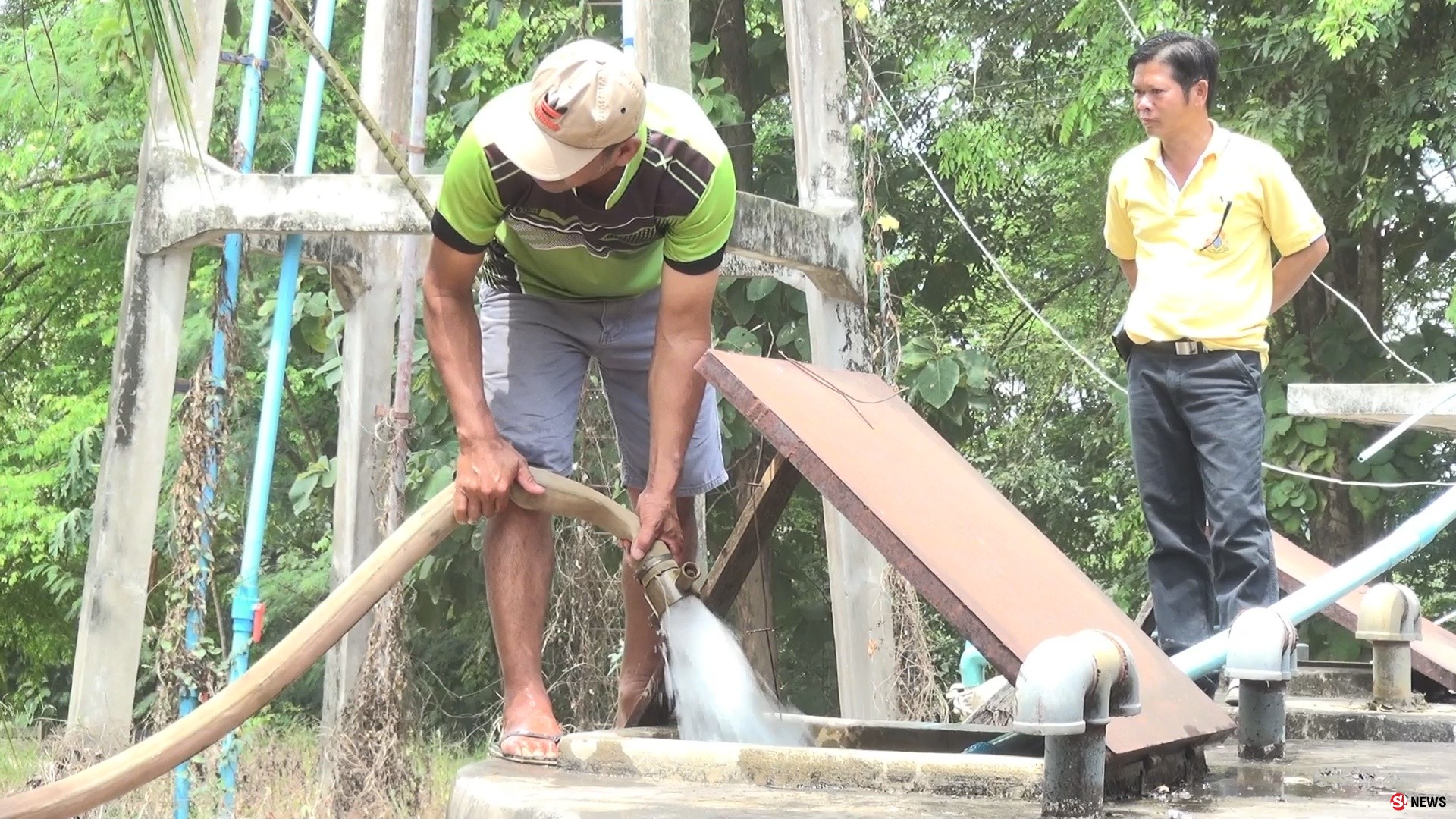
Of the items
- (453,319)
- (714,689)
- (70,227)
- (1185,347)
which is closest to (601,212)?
(453,319)

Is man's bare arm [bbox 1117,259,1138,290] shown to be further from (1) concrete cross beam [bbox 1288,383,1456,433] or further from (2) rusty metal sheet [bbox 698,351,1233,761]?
(1) concrete cross beam [bbox 1288,383,1456,433]

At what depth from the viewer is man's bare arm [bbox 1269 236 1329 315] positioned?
13.0ft

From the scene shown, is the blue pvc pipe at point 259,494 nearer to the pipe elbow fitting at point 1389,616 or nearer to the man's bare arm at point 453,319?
the man's bare arm at point 453,319

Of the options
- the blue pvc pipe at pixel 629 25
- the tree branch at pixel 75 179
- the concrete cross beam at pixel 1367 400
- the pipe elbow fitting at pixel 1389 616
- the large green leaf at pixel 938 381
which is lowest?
the pipe elbow fitting at pixel 1389 616

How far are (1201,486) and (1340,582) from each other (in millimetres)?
521

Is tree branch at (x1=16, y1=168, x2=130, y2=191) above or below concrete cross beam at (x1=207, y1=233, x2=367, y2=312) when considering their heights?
above

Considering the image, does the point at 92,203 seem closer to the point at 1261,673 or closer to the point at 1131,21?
the point at 1131,21

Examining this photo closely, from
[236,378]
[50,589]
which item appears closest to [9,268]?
[50,589]

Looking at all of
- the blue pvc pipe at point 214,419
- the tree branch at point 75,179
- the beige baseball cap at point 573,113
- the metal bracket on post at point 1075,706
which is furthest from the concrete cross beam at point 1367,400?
the tree branch at point 75,179

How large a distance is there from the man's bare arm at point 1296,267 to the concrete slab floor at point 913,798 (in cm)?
126

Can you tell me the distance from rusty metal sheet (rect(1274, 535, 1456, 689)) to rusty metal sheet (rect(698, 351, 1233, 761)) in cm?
116

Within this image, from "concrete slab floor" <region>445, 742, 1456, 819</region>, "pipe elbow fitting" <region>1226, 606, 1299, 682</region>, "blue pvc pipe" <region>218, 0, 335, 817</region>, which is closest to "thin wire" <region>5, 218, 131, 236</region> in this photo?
"blue pvc pipe" <region>218, 0, 335, 817</region>

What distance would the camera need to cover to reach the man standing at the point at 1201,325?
3.81 metres

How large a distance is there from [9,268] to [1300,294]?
10.8m
